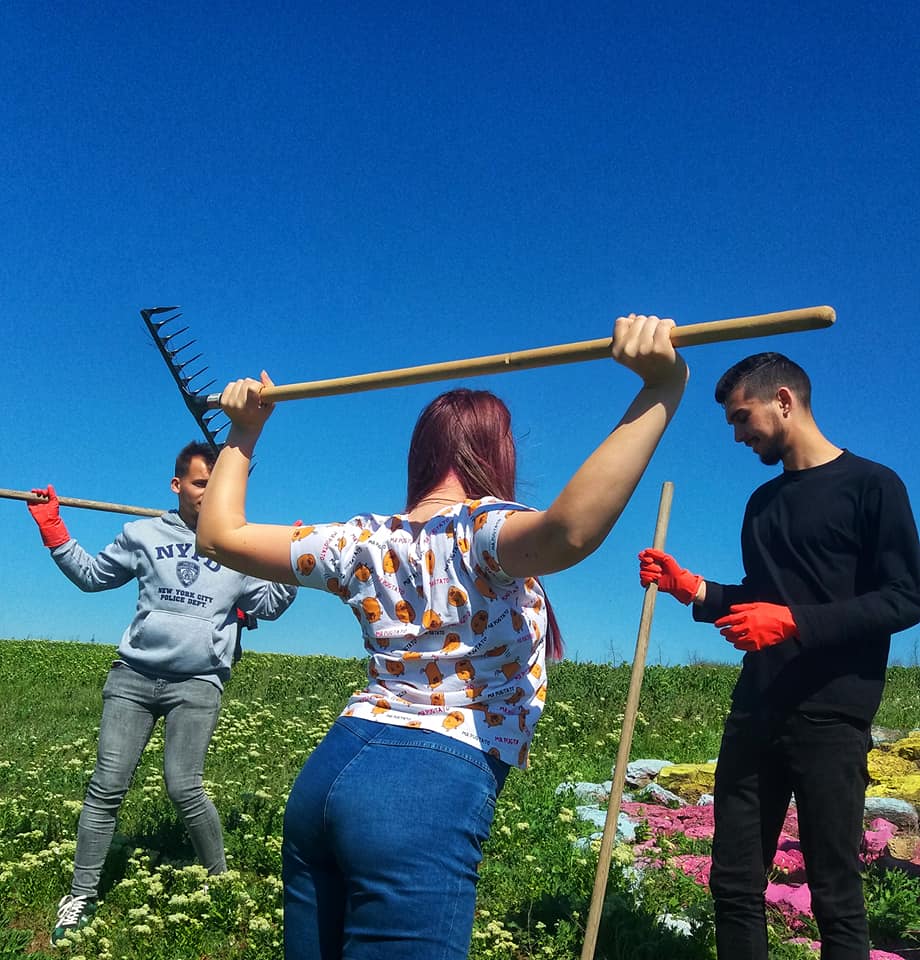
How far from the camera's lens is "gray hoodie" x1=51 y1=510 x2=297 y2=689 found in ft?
15.9

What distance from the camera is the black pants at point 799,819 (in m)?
3.35

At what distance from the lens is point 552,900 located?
476 cm

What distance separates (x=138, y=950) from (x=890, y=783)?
5606 mm

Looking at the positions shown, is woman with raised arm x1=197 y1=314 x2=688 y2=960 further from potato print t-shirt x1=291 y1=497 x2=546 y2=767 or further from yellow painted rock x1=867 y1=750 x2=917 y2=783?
yellow painted rock x1=867 y1=750 x2=917 y2=783

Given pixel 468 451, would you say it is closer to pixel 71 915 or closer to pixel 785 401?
pixel 785 401

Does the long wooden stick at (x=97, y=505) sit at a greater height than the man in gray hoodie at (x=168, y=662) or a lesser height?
greater

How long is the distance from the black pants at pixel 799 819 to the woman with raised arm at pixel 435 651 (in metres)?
1.67

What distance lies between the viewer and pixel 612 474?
179 centimetres

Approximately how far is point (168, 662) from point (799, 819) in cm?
306

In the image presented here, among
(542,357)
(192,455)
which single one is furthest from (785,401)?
(192,455)

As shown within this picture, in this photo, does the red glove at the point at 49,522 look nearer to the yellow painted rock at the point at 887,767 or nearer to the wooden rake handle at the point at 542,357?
the wooden rake handle at the point at 542,357

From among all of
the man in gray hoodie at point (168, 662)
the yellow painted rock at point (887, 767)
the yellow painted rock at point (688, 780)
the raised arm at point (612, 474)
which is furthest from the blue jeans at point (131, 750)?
the yellow painted rock at point (887, 767)

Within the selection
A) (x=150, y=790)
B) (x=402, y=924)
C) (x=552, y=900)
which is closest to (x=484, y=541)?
(x=402, y=924)

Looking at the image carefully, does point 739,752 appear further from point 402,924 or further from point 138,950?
point 138,950
